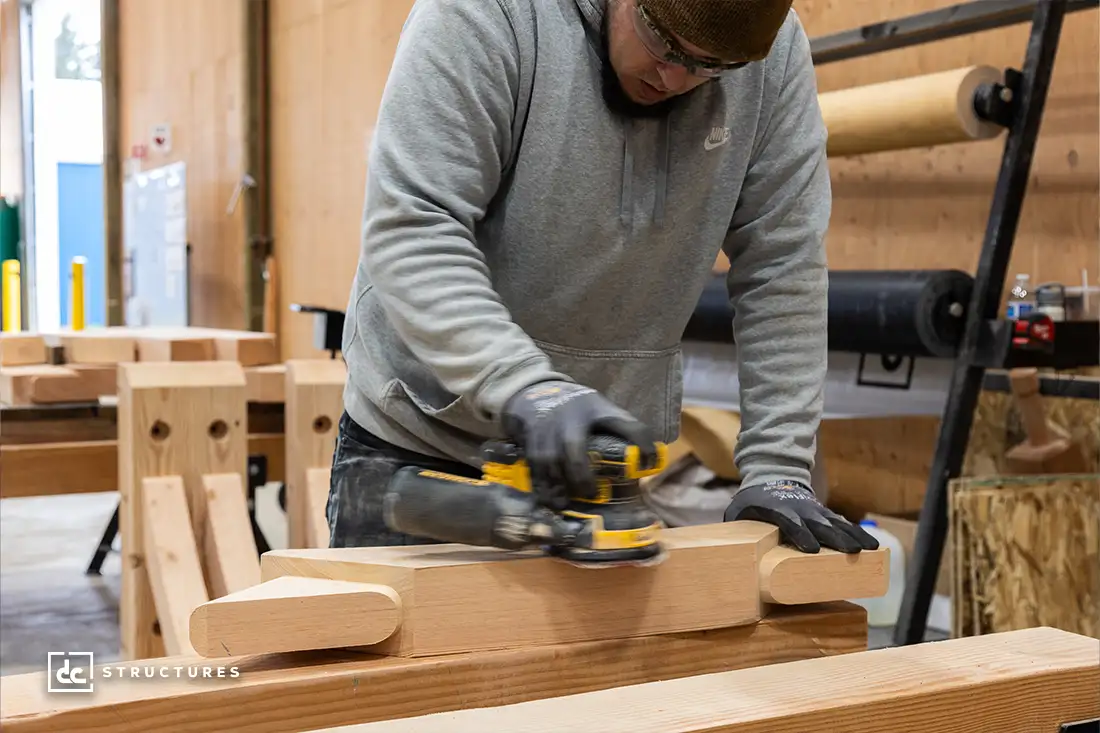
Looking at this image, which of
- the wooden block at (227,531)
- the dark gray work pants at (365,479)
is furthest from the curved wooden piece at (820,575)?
the wooden block at (227,531)

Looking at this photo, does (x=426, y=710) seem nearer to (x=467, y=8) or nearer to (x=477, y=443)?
(x=477, y=443)

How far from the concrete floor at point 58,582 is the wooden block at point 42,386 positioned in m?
0.63

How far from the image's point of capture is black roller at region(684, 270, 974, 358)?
9.02ft

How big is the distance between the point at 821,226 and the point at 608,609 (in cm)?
52

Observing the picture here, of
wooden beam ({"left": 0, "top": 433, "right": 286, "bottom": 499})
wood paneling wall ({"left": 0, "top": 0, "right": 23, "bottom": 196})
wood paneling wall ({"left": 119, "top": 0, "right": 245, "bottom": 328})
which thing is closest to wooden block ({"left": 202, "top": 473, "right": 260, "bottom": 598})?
wooden beam ({"left": 0, "top": 433, "right": 286, "bottom": 499})

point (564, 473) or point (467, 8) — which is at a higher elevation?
point (467, 8)

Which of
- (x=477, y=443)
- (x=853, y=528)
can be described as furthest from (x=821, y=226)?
(x=477, y=443)

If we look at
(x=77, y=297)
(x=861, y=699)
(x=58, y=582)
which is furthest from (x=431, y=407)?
(x=58, y=582)

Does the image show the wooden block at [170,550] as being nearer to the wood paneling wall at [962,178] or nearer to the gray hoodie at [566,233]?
the gray hoodie at [566,233]

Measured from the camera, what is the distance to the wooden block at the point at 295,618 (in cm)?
88

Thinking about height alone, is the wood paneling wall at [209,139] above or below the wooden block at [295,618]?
above

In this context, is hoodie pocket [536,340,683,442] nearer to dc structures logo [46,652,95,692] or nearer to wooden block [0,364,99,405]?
dc structures logo [46,652,95,692]

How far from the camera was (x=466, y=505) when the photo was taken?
996 mm

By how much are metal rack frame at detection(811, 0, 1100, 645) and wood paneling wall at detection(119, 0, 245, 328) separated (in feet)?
8.43
